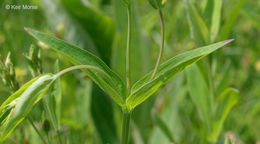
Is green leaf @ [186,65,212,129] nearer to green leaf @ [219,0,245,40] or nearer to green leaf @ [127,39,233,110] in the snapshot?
green leaf @ [219,0,245,40]

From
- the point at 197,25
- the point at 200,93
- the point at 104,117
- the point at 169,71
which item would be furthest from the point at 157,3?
the point at 104,117

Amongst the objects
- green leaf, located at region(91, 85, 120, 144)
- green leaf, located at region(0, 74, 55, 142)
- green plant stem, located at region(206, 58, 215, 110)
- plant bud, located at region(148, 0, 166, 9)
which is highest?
plant bud, located at region(148, 0, 166, 9)

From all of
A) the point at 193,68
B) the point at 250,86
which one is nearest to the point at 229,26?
the point at 193,68

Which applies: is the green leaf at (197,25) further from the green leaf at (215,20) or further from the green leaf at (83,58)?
the green leaf at (83,58)

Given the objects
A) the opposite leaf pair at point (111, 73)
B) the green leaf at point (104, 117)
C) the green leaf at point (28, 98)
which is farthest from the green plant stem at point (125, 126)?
the green leaf at point (104, 117)

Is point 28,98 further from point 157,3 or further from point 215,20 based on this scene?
point 215,20

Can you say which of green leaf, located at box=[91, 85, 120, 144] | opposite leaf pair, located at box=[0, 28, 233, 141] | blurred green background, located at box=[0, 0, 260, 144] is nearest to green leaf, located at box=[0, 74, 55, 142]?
opposite leaf pair, located at box=[0, 28, 233, 141]

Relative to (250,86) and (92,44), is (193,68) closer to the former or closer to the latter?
(92,44)
